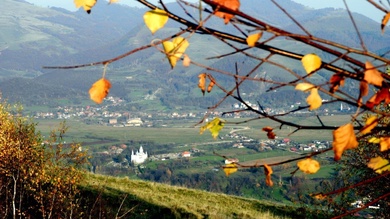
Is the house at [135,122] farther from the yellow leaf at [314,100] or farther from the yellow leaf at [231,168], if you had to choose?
the yellow leaf at [314,100]

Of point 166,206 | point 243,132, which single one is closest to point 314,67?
point 166,206

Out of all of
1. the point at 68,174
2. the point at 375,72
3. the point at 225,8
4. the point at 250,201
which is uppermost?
the point at 225,8

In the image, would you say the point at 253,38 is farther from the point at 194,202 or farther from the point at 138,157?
the point at 138,157

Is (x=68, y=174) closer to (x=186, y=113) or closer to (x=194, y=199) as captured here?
(x=194, y=199)

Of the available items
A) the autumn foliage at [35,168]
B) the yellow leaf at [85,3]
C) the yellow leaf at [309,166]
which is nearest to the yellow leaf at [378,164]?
the yellow leaf at [309,166]

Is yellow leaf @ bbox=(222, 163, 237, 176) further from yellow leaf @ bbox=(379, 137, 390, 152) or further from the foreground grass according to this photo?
the foreground grass
